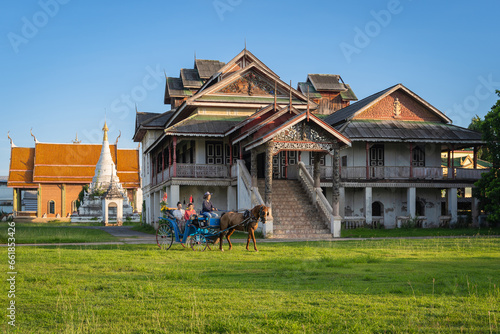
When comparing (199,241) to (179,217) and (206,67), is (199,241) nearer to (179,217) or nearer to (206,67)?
(179,217)

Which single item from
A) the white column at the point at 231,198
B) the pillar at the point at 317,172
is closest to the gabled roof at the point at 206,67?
the white column at the point at 231,198

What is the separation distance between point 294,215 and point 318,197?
1.54m

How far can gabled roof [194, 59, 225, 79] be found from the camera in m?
40.6

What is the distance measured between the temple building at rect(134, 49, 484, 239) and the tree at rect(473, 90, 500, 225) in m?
1.48

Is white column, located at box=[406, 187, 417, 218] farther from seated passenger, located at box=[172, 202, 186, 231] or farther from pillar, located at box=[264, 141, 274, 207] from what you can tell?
seated passenger, located at box=[172, 202, 186, 231]

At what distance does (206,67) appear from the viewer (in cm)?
4134

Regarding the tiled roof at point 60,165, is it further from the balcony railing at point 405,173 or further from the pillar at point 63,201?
the balcony railing at point 405,173

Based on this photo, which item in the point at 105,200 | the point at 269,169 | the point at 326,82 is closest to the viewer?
the point at 269,169

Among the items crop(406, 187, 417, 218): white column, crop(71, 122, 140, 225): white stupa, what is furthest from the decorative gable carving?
crop(71, 122, 140, 225): white stupa

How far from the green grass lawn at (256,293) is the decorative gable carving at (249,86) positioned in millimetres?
17475

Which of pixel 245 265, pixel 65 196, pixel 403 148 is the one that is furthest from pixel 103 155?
pixel 245 265

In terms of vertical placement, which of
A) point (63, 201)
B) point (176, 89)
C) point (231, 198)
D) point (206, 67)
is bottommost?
point (63, 201)

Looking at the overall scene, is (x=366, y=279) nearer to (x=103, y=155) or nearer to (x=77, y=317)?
(x=77, y=317)

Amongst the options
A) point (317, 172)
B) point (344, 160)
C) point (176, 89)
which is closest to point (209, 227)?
point (317, 172)
